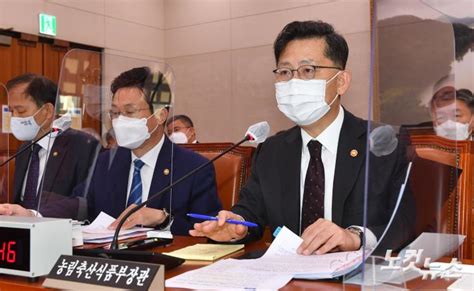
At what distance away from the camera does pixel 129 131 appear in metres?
1.83

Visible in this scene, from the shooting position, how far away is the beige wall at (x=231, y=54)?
589 cm

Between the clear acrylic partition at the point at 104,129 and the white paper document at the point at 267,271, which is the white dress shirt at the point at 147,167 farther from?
the white paper document at the point at 267,271

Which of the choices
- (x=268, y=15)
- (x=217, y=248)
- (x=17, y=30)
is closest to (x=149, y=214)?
(x=217, y=248)

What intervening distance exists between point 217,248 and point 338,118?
2.26ft

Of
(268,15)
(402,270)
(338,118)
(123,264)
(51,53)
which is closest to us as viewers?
(402,270)

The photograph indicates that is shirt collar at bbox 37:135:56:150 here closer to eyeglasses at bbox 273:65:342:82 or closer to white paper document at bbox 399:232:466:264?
eyeglasses at bbox 273:65:342:82

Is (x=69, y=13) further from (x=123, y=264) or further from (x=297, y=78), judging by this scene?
(x=123, y=264)

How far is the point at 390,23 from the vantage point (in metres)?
0.92

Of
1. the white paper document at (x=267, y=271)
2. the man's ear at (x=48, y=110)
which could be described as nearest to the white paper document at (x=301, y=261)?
the white paper document at (x=267, y=271)

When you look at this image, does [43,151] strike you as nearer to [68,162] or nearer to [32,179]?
[32,179]

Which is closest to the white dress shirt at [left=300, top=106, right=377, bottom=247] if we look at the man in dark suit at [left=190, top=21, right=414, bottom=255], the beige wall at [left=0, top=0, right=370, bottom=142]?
the man in dark suit at [left=190, top=21, right=414, bottom=255]

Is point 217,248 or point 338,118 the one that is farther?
point 338,118

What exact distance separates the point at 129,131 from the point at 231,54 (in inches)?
184

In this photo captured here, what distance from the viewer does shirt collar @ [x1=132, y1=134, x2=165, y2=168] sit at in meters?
1.88
